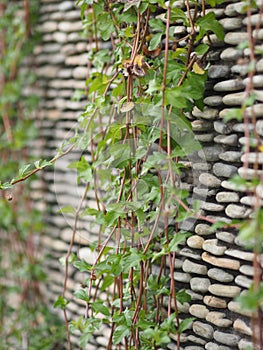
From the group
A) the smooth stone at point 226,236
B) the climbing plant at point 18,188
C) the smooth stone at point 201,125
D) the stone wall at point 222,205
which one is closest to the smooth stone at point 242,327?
the stone wall at point 222,205

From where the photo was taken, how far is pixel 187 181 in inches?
67.0

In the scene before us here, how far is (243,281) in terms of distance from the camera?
1556mm

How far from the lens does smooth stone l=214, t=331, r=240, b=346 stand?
1589mm

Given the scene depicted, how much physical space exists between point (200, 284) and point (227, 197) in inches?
11.2

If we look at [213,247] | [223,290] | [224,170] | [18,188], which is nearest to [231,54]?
[224,170]

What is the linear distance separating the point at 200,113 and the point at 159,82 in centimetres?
21

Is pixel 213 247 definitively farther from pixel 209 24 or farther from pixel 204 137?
pixel 209 24

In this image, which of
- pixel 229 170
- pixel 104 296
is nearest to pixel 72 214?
pixel 104 296

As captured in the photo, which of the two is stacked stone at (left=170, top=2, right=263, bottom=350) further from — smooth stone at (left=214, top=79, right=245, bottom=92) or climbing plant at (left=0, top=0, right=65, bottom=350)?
climbing plant at (left=0, top=0, right=65, bottom=350)

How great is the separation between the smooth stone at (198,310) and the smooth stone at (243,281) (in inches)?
6.6

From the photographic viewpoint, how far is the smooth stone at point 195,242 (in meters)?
1.72

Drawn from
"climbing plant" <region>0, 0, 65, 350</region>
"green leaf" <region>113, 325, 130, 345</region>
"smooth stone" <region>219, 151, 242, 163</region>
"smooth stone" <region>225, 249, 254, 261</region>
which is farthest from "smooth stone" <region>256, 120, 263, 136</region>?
"climbing plant" <region>0, 0, 65, 350</region>

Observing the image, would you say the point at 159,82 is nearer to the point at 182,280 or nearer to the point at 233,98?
the point at 233,98

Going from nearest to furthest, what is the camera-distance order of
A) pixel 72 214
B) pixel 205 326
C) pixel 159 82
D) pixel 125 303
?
pixel 159 82 → pixel 205 326 → pixel 125 303 → pixel 72 214
